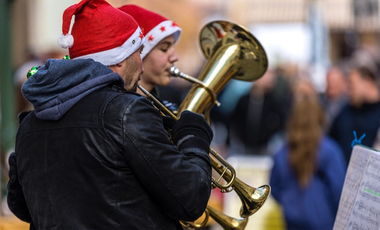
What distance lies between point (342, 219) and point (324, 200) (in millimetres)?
2291

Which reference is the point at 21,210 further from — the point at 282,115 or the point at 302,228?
the point at 282,115

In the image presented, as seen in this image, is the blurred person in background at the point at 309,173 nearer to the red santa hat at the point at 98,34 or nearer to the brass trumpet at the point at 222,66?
the brass trumpet at the point at 222,66

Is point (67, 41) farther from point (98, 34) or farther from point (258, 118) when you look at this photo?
point (258, 118)

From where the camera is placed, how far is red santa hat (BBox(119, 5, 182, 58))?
3693mm

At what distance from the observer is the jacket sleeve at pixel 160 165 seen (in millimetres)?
2463

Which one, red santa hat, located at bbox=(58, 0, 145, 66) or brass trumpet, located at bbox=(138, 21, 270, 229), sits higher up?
red santa hat, located at bbox=(58, 0, 145, 66)

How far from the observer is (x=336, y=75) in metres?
8.44

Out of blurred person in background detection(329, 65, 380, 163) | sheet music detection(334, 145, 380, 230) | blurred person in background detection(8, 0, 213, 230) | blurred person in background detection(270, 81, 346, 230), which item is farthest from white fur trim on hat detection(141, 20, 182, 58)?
blurred person in background detection(329, 65, 380, 163)

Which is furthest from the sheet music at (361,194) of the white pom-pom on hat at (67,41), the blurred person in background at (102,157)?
the white pom-pom on hat at (67,41)

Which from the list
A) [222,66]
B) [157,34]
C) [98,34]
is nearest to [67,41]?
[98,34]

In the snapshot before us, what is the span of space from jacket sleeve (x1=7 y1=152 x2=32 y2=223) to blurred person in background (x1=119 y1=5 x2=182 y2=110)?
991 mm

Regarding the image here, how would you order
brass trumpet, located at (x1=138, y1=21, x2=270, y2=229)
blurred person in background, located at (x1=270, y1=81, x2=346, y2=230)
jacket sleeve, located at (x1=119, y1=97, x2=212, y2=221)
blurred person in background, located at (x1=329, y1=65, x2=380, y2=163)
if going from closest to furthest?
jacket sleeve, located at (x1=119, y1=97, x2=212, y2=221) < brass trumpet, located at (x1=138, y1=21, x2=270, y2=229) < blurred person in background, located at (x1=270, y1=81, x2=346, y2=230) < blurred person in background, located at (x1=329, y1=65, x2=380, y2=163)

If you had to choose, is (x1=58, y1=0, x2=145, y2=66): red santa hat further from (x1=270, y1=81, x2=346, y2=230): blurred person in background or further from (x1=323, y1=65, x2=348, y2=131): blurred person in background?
(x1=323, y1=65, x2=348, y2=131): blurred person in background

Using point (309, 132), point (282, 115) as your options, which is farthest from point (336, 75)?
point (309, 132)
